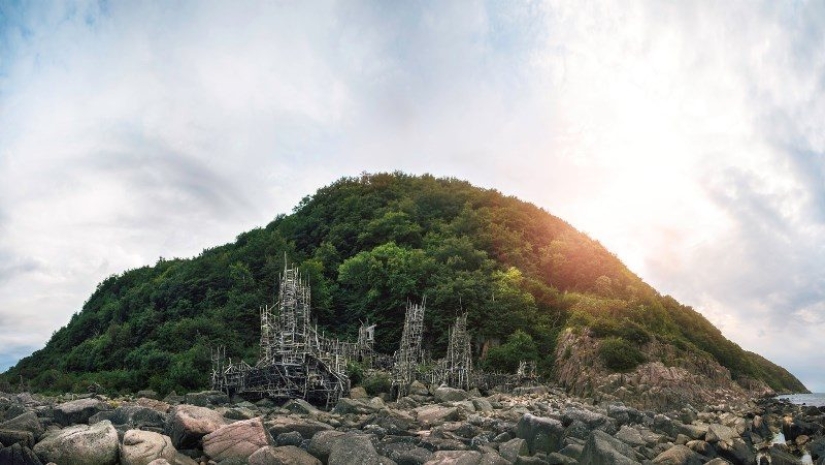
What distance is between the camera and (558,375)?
45.0m

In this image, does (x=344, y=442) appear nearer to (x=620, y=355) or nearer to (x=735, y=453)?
(x=735, y=453)

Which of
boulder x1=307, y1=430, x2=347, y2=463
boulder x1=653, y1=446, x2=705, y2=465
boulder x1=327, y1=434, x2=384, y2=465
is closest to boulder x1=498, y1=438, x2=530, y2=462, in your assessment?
boulder x1=327, y1=434, x2=384, y2=465

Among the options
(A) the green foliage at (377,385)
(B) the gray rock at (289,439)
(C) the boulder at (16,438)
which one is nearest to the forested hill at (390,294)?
(A) the green foliage at (377,385)

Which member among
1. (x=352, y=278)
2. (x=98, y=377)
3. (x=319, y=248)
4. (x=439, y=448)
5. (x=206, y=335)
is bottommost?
(x=439, y=448)

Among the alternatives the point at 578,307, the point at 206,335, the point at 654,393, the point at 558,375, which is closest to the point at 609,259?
the point at 578,307

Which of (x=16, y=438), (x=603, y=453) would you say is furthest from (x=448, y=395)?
(x=16, y=438)

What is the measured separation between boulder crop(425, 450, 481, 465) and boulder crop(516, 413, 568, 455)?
114 inches

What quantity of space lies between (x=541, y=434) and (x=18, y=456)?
444 inches

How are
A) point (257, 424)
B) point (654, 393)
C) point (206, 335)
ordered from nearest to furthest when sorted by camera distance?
point (257, 424)
point (654, 393)
point (206, 335)

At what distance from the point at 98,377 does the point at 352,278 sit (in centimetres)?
2457

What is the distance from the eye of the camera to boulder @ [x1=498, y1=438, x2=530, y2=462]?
43.4 feet

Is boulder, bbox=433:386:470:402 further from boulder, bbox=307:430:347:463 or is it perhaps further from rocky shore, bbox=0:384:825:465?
boulder, bbox=307:430:347:463

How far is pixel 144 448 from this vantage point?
12.9 m

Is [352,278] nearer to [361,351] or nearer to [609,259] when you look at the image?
[361,351]
